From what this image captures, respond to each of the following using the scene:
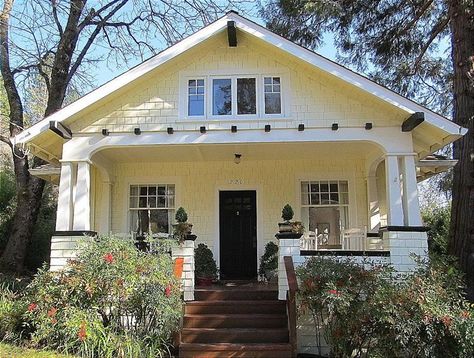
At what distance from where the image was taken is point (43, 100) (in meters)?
18.4

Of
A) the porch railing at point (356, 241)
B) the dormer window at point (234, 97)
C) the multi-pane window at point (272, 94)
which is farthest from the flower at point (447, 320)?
the multi-pane window at point (272, 94)

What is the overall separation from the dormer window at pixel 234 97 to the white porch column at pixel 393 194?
94.5 inches

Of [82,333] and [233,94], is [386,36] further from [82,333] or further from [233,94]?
[82,333]

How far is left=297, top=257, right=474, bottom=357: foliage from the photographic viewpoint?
689 cm

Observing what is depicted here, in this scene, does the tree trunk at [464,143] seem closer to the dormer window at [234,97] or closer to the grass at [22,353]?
the dormer window at [234,97]

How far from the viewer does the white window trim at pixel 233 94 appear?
966 centimetres

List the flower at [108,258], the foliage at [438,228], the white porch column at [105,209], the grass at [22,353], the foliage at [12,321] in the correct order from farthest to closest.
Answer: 1. the foliage at [438,228]
2. the white porch column at [105,209]
3. the foliage at [12,321]
4. the flower at [108,258]
5. the grass at [22,353]

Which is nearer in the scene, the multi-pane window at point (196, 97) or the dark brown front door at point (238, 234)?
the multi-pane window at point (196, 97)

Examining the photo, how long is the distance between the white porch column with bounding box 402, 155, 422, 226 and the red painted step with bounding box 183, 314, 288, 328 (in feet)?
10.2

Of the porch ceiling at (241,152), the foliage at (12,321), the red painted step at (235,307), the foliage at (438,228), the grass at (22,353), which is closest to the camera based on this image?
the grass at (22,353)

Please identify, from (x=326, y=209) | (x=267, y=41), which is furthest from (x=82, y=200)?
(x=326, y=209)

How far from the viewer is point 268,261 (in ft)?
35.6

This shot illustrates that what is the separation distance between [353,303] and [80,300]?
4.24 meters

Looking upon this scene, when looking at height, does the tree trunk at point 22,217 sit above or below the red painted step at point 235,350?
above
